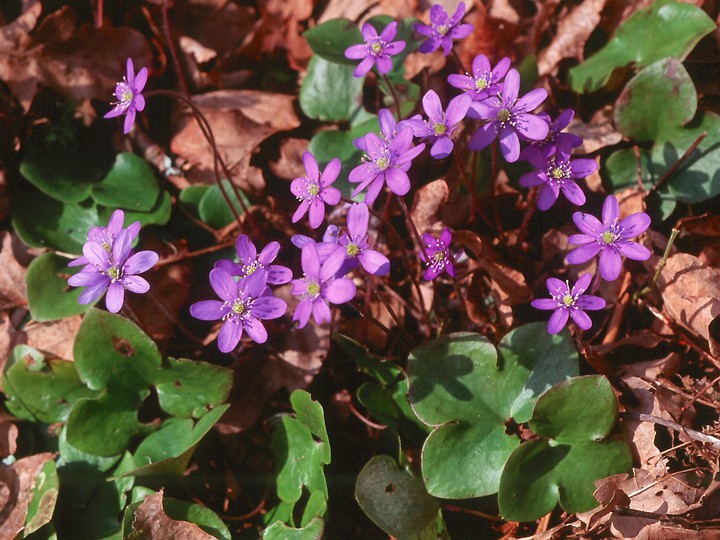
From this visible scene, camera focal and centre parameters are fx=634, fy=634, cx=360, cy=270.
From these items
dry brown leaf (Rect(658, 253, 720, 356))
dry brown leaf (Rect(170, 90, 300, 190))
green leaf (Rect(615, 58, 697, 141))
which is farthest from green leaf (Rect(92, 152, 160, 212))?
dry brown leaf (Rect(658, 253, 720, 356))

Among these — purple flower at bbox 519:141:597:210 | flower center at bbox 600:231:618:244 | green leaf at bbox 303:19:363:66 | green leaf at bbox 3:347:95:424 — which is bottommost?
green leaf at bbox 3:347:95:424

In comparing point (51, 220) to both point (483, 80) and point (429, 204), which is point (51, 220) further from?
point (483, 80)

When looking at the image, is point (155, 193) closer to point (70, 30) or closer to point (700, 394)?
point (70, 30)

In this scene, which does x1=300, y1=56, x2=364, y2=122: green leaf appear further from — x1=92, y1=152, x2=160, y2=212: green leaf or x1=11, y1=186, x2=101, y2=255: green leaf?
x1=11, y1=186, x2=101, y2=255: green leaf

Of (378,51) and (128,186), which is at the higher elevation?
(378,51)

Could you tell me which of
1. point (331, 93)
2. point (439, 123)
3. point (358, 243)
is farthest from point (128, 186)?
point (439, 123)
